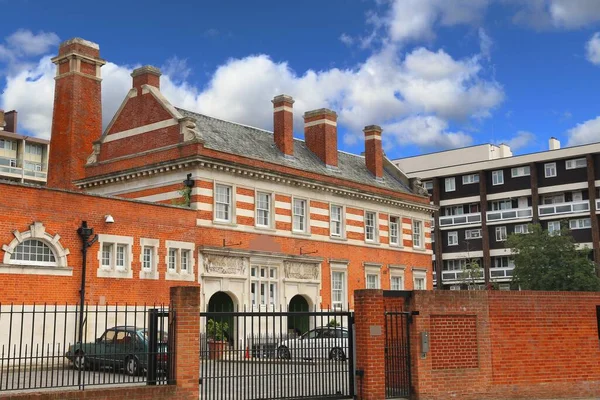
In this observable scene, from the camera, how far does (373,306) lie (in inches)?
700

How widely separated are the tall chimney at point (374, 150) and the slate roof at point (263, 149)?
412mm

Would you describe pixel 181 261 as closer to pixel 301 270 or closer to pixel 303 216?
pixel 301 270

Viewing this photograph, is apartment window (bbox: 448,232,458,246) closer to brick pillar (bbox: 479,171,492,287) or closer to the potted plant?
brick pillar (bbox: 479,171,492,287)

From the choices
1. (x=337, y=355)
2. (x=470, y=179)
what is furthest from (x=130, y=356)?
(x=470, y=179)

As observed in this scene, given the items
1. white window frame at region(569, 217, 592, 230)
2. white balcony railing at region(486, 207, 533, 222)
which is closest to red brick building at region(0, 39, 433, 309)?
white balcony railing at region(486, 207, 533, 222)

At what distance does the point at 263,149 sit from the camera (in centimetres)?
4156

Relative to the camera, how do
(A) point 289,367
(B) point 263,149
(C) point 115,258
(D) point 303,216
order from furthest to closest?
(B) point 263,149, (D) point 303,216, (C) point 115,258, (A) point 289,367

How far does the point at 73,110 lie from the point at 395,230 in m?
20.2

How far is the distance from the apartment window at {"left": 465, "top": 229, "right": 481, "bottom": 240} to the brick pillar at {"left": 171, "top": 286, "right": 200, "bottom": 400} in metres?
57.4

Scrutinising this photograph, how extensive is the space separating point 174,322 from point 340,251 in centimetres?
2725

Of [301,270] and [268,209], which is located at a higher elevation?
[268,209]

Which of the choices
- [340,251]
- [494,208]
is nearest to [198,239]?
[340,251]

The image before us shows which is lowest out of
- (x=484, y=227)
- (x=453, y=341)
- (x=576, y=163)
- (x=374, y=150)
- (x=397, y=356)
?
(x=397, y=356)

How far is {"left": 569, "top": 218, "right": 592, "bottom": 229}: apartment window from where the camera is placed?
64.6m
